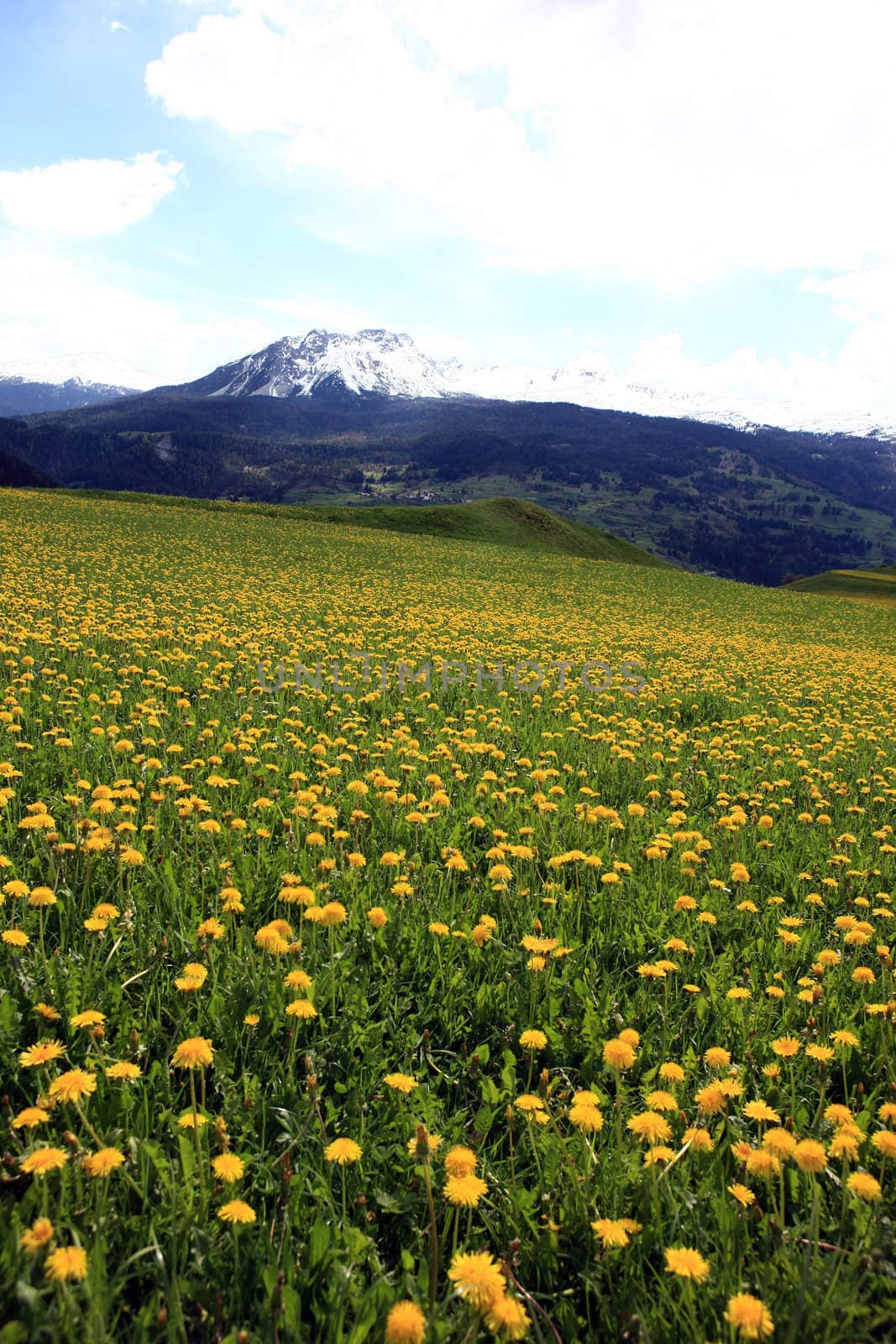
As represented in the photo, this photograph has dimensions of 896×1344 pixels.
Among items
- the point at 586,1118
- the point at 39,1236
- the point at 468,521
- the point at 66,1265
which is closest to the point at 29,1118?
the point at 39,1236

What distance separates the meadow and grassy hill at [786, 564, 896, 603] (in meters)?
90.7

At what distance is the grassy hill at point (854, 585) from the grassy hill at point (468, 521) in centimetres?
2671

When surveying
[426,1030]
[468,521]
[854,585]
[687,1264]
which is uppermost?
[468,521]

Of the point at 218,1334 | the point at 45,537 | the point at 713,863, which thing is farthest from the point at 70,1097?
the point at 45,537

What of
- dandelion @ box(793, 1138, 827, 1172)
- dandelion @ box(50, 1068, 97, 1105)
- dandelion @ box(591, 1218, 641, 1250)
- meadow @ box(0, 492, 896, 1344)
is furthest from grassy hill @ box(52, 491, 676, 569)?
dandelion @ box(793, 1138, 827, 1172)

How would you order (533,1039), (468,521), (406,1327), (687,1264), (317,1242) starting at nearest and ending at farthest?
(406,1327), (687,1264), (317,1242), (533,1039), (468,521)

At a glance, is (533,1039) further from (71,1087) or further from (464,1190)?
(71,1087)

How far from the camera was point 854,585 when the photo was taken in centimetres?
9550

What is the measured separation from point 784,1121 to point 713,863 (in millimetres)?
2444

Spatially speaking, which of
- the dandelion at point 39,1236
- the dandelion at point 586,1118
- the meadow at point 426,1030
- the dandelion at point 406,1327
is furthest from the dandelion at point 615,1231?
the dandelion at point 39,1236

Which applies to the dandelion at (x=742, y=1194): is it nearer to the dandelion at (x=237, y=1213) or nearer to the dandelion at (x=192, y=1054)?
the dandelion at (x=237, y=1213)

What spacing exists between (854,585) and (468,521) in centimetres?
6144

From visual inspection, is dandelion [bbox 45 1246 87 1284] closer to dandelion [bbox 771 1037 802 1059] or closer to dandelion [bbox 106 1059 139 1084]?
dandelion [bbox 106 1059 139 1084]

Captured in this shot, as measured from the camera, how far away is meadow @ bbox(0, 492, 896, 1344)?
1961mm
